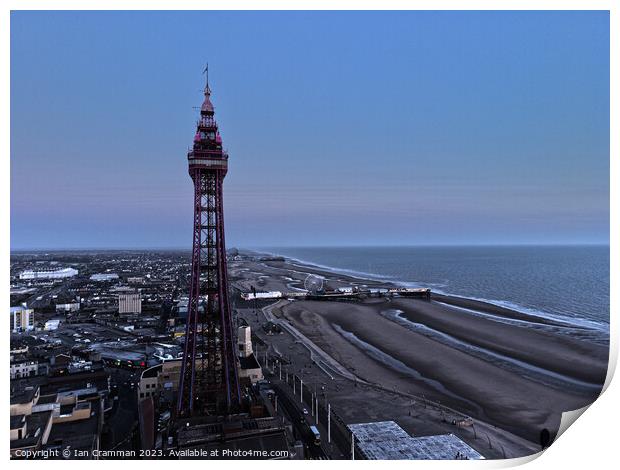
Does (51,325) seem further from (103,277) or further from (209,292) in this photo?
(103,277)

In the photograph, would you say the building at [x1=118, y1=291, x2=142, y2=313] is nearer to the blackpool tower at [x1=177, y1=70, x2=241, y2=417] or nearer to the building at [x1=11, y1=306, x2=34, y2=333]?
the building at [x1=11, y1=306, x2=34, y2=333]

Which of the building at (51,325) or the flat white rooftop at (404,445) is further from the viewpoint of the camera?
the building at (51,325)

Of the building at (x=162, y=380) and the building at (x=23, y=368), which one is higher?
the building at (x=162, y=380)

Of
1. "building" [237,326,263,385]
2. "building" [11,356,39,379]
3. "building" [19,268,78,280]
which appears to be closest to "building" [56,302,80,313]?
"building" [19,268,78,280]

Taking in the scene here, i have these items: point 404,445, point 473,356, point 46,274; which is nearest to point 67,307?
point 46,274

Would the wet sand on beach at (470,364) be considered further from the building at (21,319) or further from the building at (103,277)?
the building at (103,277)

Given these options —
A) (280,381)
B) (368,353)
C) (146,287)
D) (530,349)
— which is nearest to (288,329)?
(368,353)

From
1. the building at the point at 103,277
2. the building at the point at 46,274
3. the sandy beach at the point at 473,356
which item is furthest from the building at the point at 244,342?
the building at the point at 103,277

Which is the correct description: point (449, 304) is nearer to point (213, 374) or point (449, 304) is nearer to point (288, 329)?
point (288, 329)
